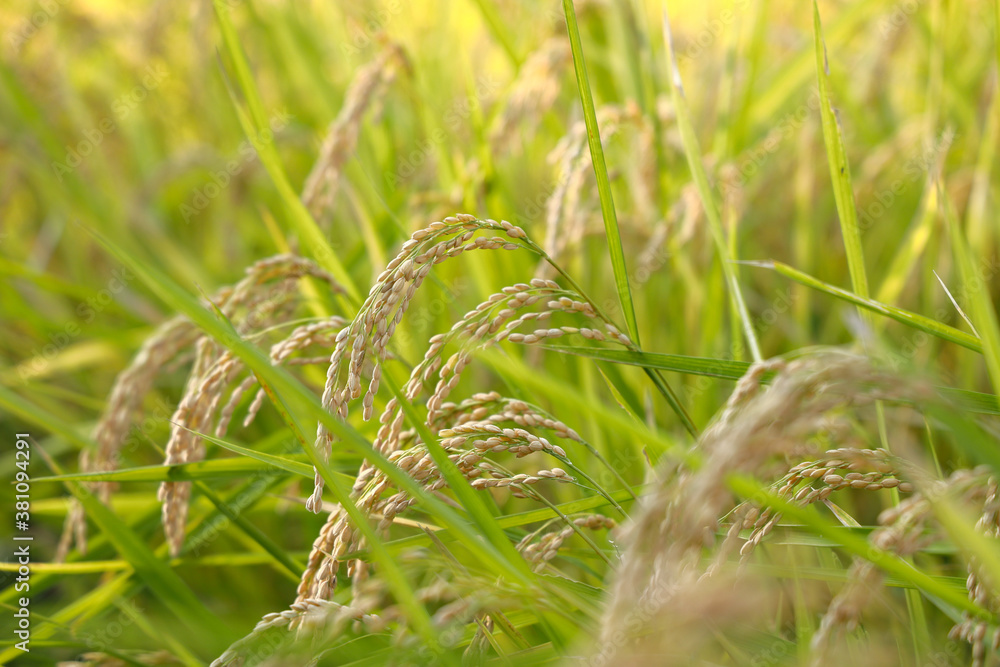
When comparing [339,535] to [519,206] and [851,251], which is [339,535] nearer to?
[851,251]

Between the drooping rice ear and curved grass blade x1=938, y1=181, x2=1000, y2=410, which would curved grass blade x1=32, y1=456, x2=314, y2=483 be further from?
curved grass blade x1=938, y1=181, x2=1000, y2=410

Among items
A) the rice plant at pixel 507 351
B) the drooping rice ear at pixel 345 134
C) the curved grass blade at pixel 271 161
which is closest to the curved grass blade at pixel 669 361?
the rice plant at pixel 507 351

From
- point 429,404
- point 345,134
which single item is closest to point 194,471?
point 429,404

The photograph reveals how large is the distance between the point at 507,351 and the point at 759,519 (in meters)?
0.71

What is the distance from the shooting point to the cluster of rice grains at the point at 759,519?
1.55 feet

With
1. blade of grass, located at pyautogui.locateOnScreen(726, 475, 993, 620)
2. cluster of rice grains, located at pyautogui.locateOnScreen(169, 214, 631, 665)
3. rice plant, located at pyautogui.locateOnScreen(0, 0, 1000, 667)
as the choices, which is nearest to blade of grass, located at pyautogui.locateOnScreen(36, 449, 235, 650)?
rice plant, located at pyautogui.locateOnScreen(0, 0, 1000, 667)

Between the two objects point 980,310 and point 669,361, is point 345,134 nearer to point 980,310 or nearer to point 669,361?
point 669,361

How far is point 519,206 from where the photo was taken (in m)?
2.40

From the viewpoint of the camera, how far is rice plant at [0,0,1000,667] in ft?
2.15

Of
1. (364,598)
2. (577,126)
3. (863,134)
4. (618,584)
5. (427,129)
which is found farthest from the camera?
(863,134)

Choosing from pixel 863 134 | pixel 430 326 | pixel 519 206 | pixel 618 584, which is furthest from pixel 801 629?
pixel 863 134

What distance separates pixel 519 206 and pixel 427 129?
2.22 feet

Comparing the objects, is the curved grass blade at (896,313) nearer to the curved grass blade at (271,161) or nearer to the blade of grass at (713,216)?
the blade of grass at (713,216)

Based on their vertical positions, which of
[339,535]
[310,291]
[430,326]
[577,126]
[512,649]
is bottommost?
[512,649]
